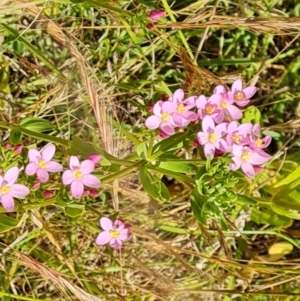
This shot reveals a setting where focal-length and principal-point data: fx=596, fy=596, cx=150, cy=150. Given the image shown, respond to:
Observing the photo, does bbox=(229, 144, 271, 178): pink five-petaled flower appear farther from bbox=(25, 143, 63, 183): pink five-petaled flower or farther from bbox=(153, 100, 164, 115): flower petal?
bbox=(25, 143, 63, 183): pink five-petaled flower

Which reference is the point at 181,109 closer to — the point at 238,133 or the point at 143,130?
the point at 238,133

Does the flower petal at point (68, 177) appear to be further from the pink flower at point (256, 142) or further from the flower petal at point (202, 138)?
the pink flower at point (256, 142)

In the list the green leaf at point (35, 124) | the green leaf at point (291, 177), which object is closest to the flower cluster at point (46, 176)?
the green leaf at point (35, 124)

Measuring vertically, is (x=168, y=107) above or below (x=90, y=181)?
above

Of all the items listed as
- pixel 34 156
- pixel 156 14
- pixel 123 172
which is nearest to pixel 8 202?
pixel 34 156

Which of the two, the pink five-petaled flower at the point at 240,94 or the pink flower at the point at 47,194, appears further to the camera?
the pink five-petaled flower at the point at 240,94

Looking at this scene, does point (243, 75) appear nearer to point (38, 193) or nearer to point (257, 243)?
point (257, 243)

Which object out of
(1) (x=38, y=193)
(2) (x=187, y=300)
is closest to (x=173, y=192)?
(2) (x=187, y=300)
